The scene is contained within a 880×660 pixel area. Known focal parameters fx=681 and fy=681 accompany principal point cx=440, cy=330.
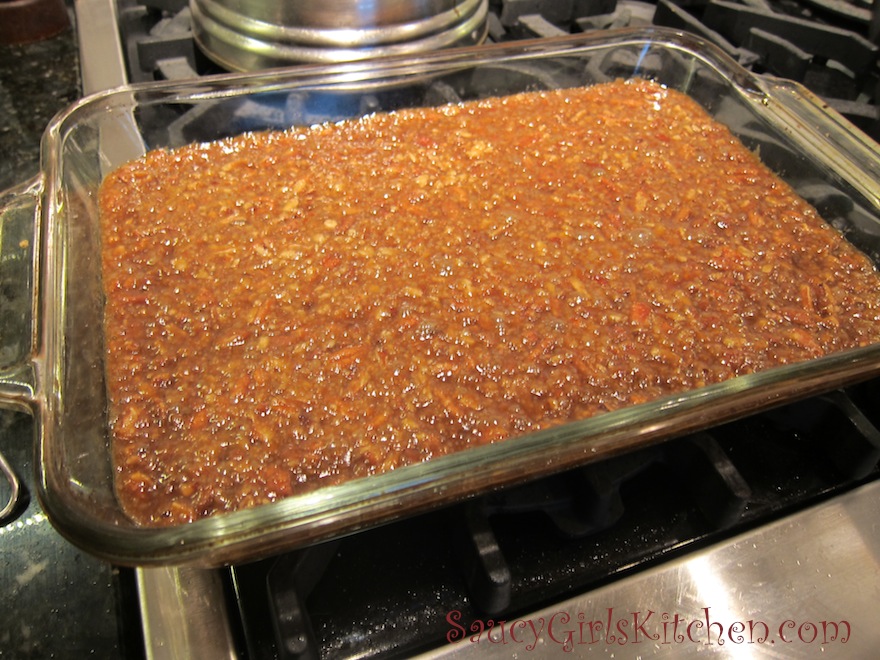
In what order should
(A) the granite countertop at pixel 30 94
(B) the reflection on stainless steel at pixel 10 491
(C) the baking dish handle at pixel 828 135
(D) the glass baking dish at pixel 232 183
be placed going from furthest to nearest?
(A) the granite countertop at pixel 30 94 → (C) the baking dish handle at pixel 828 135 → (B) the reflection on stainless steel at pixel 10 491 → (D) the glass baking dish at pixel 232 183

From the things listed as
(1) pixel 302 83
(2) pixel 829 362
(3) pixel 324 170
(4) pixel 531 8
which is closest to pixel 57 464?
(3) pixel 324 170

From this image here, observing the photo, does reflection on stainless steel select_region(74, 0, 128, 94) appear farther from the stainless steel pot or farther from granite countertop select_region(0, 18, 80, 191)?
the stainless steel pot

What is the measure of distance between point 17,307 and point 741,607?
3.60 ft

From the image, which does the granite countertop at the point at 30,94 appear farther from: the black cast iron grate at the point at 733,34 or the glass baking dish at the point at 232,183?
the glass baking dish at the point at 232,183

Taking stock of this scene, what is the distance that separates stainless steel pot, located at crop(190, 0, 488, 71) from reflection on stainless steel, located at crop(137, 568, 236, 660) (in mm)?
1033

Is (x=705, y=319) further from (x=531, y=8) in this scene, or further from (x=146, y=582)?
(x=531, y=8)

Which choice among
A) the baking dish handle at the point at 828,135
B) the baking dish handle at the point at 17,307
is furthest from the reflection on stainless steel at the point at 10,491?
the baking dish handle at the point at 828,135

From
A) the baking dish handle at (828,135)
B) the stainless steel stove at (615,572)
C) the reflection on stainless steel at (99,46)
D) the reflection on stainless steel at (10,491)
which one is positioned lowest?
the reflection on stainless steel at (10,491)

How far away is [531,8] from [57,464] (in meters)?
1.56

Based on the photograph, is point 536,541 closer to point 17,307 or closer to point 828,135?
point 17,307

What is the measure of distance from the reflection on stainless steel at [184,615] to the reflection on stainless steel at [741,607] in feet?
0.88

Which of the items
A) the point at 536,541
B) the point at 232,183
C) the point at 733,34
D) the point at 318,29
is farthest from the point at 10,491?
the point at 733,34

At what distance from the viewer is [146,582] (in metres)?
0.87

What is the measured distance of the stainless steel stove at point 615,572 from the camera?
865 mm
